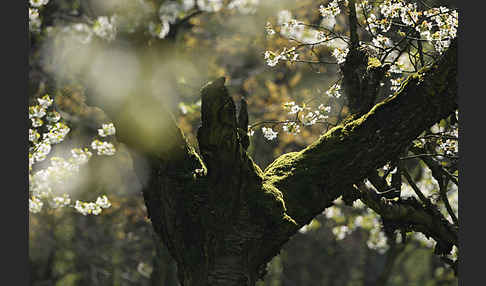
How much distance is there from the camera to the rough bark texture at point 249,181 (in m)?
4.68

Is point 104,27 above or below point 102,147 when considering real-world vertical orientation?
above

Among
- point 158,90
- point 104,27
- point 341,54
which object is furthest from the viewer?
point 158,90

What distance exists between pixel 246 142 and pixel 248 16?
39.0 ft

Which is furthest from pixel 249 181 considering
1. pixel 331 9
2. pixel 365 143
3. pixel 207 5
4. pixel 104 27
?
pixel 207 5

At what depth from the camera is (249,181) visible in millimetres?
4785

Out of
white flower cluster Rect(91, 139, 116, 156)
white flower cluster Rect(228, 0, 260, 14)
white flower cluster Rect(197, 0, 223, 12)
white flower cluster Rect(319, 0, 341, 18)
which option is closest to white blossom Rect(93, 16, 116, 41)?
white flower cluster Rect(197, 0, 223, 12)

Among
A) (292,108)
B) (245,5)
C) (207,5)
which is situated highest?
(245,5)

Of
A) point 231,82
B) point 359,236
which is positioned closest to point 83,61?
point 231,82

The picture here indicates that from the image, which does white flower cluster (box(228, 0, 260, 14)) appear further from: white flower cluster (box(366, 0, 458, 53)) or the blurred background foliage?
white flower cluster (box(366, 0, 458, 53))

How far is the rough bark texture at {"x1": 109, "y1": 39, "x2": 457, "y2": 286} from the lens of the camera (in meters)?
4.68

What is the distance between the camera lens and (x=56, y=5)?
11352 millimetres

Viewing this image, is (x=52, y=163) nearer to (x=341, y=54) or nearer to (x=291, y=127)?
(x=291, y=127)

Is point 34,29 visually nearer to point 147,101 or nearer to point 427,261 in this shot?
point 147,101

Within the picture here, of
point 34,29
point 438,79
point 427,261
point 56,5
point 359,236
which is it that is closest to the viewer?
point 438,79
